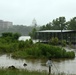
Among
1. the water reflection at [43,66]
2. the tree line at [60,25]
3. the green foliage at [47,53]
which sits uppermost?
the tree line at [60,25]

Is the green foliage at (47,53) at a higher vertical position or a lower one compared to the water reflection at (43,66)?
higher

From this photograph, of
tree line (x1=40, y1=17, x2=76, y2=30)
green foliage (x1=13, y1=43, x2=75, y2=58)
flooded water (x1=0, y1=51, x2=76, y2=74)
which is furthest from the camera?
tree line (x1=40, y1=17, x2=76, y2=30)

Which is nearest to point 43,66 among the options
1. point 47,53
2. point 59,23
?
point 47,53

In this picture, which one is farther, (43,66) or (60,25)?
(60,25)

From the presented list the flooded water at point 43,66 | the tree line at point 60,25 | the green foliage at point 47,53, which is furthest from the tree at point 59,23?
the flooded water at point 43,66

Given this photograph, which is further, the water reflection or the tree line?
the tree line

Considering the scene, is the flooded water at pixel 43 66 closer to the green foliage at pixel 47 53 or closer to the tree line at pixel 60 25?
the green foliage at pixel 47 53

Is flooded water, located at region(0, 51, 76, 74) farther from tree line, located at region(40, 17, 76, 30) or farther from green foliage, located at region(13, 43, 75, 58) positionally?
tree line, located at region(40, 17, 76, 30)

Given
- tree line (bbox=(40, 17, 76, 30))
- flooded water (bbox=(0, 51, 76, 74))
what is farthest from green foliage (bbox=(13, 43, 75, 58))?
tree line (bbox=(40, 17, 76, 30))

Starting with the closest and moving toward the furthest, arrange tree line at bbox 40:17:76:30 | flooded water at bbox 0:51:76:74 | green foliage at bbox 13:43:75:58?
flooded water at bbox 0:51:76:74 < green foliage at bbox 13:43:75:58 < tree line at bbox 40:17:76:30

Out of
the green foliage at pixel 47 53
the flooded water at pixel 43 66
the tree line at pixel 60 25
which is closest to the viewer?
the flooded water at pixel 43 66

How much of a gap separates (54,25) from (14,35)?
2128 centimetres

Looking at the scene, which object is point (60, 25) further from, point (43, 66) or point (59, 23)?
point (43, 66)

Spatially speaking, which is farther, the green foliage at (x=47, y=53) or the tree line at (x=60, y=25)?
the tree line at (x=60, y=25)
